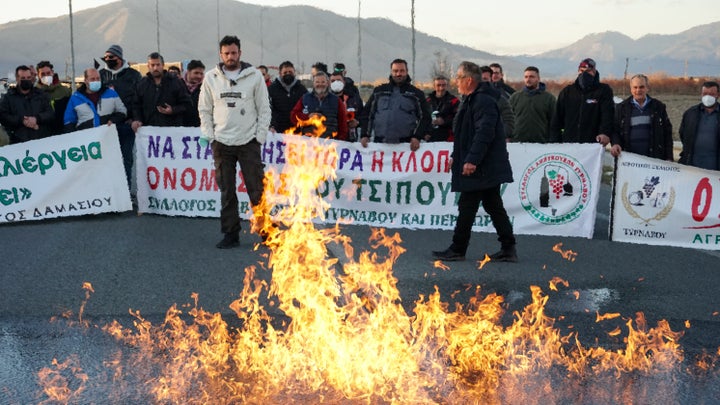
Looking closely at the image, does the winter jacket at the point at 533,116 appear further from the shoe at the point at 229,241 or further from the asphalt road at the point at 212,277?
the shoe at the point at 229,241

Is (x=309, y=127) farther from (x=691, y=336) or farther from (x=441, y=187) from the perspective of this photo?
(x=691, y=336)


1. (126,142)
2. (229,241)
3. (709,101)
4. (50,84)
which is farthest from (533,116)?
(50,84)

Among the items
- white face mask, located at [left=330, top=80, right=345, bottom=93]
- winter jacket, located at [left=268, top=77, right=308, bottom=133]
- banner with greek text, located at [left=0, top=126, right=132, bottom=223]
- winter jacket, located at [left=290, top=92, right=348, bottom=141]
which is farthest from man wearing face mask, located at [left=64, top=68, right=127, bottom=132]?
white face mask, located at [left=330, top=80, right=345, bottom=93]

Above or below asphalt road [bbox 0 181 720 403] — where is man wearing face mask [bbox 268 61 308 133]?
above

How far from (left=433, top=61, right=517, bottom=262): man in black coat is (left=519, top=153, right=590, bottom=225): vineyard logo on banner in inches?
67.7

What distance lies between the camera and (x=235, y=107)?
24.8 feet

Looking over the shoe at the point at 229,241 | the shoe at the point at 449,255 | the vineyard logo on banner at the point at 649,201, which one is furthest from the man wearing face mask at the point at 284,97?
the vineyard logo on banner at the point at 649,201

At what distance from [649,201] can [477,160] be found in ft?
8.65

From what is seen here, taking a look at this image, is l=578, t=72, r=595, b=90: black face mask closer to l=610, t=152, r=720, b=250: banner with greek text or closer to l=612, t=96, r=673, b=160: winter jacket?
l=612, t=96, r=673, b=160: winter jacket

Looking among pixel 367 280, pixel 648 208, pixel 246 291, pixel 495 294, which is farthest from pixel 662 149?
pixel 246 291

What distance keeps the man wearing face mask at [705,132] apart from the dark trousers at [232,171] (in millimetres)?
4936

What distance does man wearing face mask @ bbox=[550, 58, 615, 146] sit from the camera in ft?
29.3

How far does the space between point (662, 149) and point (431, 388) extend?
593cm

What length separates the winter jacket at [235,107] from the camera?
7555 mm
